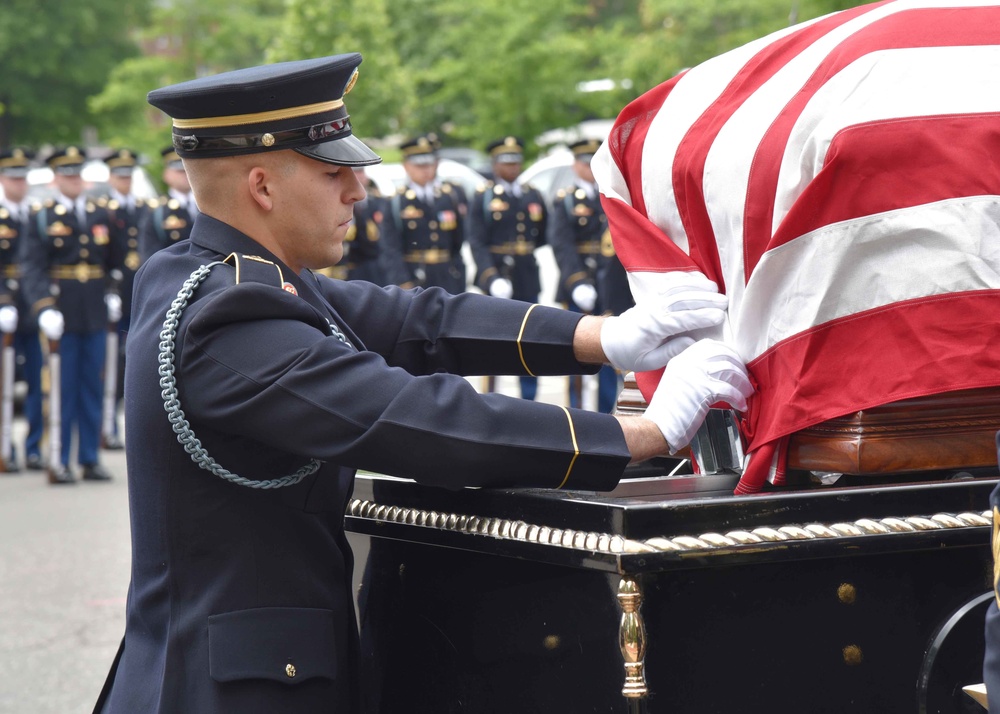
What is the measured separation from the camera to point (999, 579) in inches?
58.9

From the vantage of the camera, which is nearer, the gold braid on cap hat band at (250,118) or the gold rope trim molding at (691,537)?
the gold rope trim molding at (691,537)

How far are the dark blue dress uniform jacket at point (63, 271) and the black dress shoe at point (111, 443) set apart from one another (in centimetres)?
130

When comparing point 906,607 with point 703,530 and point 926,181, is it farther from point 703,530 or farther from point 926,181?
point 926,181

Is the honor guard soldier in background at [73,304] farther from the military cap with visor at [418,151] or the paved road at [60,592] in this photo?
the military cap with visor at [418,151]

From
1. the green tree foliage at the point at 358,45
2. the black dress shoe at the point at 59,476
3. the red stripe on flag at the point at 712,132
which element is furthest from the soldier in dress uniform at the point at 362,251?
the red stripe on flag at the point at 712,132

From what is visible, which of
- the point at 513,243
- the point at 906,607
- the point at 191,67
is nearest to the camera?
the point at 906,607

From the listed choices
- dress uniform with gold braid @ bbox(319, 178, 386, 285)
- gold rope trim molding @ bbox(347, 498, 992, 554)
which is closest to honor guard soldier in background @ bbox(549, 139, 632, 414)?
dress uniform with gold braid @ bbox(319, 178, 386, 285)

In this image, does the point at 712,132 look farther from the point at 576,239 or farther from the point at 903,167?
the point at 576,239

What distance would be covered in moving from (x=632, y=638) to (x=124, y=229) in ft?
29.8

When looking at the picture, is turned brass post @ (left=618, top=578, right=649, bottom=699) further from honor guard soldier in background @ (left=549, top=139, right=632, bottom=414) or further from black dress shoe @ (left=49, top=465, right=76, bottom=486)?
honor guard soldier in background @ (left=549, top=139, right=632, bottom=414)

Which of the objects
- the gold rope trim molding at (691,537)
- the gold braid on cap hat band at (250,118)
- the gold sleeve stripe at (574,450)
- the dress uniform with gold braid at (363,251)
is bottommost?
the dress uniform with gold braid at (363,251)

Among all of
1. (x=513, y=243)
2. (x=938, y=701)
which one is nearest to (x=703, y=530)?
(x=938, y=701)

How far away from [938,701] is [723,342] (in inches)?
25.0

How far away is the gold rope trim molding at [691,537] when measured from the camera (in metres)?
1.69
